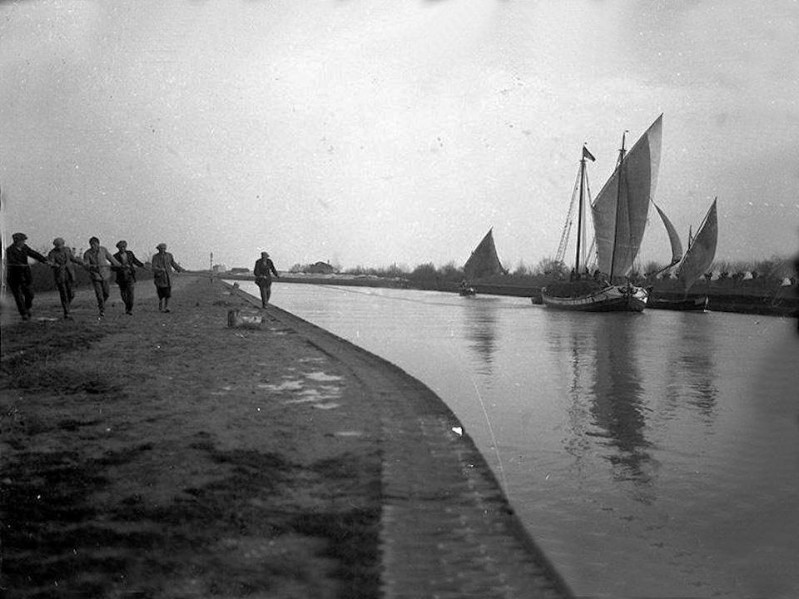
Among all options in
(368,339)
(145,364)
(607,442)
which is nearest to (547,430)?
(607,442)

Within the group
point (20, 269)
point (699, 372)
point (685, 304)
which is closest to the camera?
point (20, 269)

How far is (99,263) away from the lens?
15.0m

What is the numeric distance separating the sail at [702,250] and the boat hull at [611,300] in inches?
529

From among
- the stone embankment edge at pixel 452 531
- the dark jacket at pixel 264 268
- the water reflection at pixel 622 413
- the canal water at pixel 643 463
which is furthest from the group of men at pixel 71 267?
the water reflection at pixel 622 413

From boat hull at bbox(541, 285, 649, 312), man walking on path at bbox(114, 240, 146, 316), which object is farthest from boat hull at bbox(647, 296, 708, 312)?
man walking on path at bbox(114, 240, 146, 316)

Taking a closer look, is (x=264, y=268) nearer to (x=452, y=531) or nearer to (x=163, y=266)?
(x=163, y=266)

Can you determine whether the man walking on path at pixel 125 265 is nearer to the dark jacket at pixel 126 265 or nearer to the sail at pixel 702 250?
the dark jacket at pixel 126 265

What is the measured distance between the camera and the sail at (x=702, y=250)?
58562mm

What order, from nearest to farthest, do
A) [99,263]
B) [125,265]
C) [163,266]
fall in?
1. [99,263]
2. [125,265]
3. [163,266]

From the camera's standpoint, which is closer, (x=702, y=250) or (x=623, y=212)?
(x=623, y=212)

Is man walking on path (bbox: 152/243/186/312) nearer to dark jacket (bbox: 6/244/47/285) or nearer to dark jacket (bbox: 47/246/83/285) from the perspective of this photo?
dark jacket (bbox: 47/246/83/285)

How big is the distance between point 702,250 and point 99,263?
55.5 m

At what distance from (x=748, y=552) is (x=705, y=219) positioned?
2421 inches

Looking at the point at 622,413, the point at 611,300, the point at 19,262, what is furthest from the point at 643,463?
the point at 611,300
